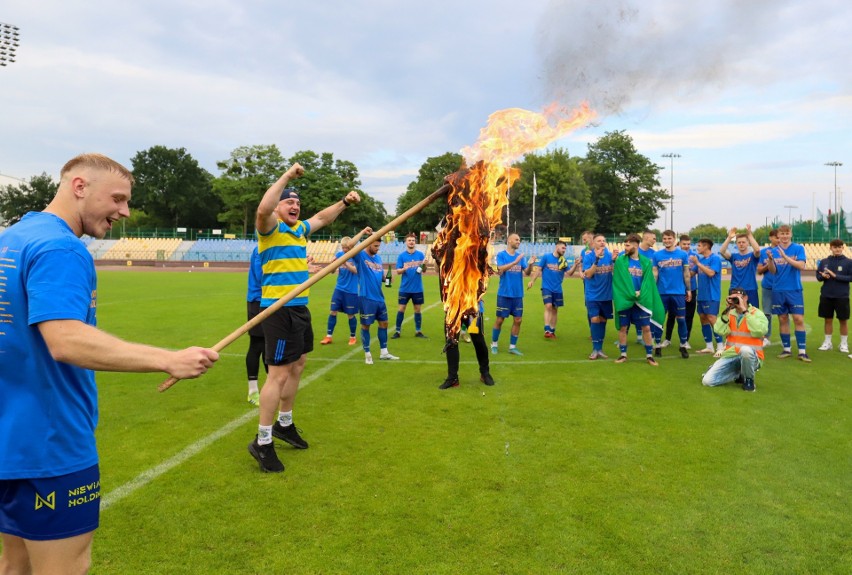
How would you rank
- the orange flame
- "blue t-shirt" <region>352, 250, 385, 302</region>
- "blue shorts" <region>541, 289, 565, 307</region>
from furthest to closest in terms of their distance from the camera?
"blue shorts" <region>541, 289, 565, 307</region> → "blue t-shirt" <region>352, 250, 385, 302</region> → the orange flame

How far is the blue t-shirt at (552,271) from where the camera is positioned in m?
12.4

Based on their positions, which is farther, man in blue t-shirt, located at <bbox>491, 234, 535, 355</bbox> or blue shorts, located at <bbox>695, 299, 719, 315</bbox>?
blue shorts, located at <bbox>695, 299, 719, 315</bbox>

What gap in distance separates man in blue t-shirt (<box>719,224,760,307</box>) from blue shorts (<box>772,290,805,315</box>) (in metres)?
0.46

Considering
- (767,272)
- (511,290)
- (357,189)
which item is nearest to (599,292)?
(511,290)

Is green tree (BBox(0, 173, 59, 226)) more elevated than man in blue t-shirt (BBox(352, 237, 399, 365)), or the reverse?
green tree (BBox(0, 173, 59, 226))

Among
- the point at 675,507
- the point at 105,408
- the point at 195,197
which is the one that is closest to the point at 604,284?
the point at 675,507

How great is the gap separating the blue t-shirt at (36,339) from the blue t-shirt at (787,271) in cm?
1153

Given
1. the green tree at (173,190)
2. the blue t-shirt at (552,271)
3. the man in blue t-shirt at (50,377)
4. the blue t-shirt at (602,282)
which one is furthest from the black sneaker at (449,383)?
the green tree at (173,190)

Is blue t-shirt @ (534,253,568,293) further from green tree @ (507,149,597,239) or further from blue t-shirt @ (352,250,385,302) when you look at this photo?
green tree @ (507,149,597,239)

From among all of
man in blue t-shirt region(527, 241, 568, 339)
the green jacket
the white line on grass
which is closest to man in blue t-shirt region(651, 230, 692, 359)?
the green jacket

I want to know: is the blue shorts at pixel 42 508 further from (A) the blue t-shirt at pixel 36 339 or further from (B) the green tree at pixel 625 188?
(B) the green tree at pixel 625 188

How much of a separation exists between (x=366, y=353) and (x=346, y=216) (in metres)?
60.3

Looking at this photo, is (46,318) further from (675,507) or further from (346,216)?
(346,216)

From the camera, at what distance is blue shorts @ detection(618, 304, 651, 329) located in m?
9.48
